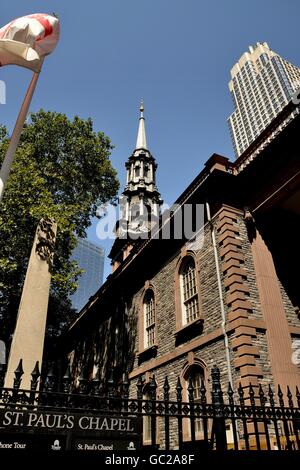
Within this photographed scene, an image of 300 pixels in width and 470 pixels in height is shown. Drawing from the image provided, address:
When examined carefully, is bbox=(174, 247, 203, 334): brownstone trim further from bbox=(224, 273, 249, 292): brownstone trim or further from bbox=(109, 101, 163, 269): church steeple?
bbox=(109, 101, 163, 269): church steeple

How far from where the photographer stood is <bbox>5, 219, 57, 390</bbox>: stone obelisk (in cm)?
557

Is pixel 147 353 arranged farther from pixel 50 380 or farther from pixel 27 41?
pixel 27 41

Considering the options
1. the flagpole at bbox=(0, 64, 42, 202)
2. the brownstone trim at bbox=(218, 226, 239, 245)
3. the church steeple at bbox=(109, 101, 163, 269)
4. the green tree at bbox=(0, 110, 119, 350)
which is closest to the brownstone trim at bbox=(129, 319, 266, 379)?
the brownstone trim at bbox=(218, 226, 239, 245)

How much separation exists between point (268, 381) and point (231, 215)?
221 inches

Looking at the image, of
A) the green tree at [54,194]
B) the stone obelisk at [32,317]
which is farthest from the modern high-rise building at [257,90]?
the stone obelisk at [32,317]

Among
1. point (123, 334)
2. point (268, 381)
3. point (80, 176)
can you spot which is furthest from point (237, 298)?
point (80, 176)

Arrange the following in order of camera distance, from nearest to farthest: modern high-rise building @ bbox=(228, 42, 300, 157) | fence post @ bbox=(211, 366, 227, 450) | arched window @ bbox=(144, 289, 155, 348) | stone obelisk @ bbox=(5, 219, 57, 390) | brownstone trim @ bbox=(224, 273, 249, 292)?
fence post @ bbox=(211, 366, 227, 450), stone obelisk @ bbox=(5, 219, 57, 390), brownstone trim @ bbox=(224, 273, 249, 292), arched window @ bbox=(144, 289, 155, 348), modern high-rise building @ bbox=(228, 42, 300, 157)

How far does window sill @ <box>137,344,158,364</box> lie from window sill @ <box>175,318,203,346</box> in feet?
5.25

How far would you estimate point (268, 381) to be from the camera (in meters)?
9.41

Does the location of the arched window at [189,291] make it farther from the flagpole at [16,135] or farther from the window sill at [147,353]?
the flagpole at [16,135]

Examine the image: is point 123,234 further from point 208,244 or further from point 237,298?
point 237,298

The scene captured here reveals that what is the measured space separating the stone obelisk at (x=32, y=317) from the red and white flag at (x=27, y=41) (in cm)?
352

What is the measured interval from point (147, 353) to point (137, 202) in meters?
26.4

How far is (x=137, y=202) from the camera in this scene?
39.4 meters
